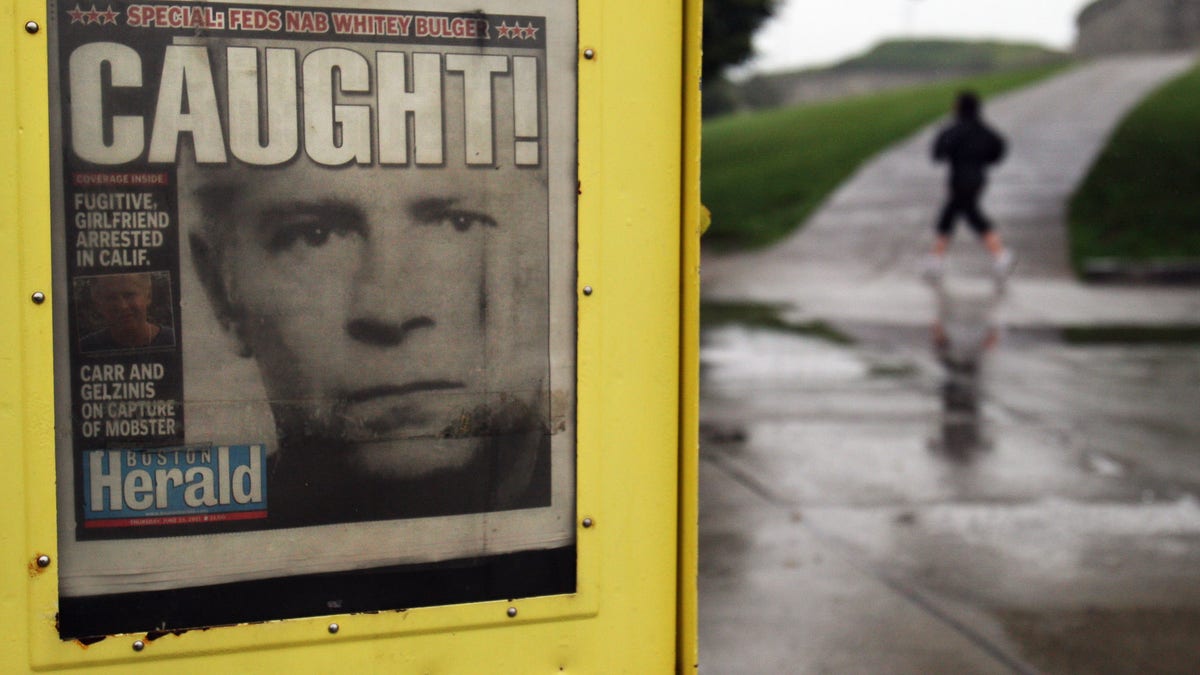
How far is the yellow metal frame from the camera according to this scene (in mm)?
2059

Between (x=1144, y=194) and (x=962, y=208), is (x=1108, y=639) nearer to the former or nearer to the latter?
(x=962, y=208)

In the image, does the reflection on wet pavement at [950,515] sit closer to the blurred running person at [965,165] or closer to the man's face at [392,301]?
the man's face at [392,301]

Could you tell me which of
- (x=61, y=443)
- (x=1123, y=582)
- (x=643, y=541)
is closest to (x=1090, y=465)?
(x=1123, y=582)

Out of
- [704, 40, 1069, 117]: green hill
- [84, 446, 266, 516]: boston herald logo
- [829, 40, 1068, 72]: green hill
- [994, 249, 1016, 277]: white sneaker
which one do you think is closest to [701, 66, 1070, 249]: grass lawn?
[994, 249, 1016, 277]: white sneaker

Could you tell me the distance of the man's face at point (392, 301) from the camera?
201 cm

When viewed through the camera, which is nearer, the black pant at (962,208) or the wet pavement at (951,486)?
the wet pavement at (951,486)

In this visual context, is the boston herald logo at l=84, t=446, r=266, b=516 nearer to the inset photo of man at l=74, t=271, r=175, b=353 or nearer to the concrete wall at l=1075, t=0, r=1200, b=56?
the inset photo of man at l=74, t=271, r=175, b=353

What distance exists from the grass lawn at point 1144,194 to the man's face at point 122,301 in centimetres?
1445

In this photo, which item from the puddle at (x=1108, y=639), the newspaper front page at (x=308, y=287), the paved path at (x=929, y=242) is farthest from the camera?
the paved path at (x=929, y=242)

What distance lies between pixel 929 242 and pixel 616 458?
15.5 meters

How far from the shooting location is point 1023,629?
148 inches

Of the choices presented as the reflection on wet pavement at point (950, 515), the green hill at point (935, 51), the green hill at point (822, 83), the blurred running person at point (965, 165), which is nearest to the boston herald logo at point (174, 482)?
the reflection on wet pavement at point (950, 515)

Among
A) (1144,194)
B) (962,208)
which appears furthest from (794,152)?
(962,208)

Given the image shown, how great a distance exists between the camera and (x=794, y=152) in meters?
28.5
